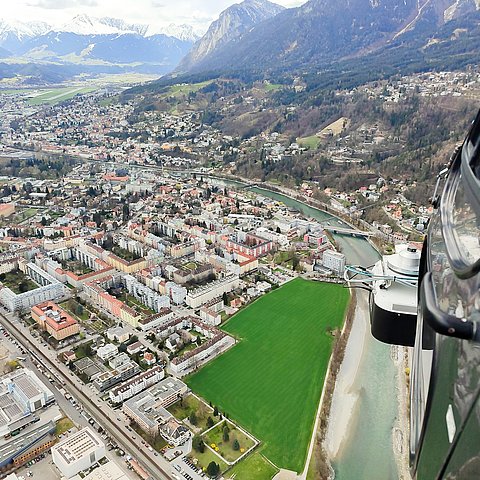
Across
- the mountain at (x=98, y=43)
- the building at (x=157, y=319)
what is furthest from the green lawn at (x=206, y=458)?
the mountain at (x=98, y=43)

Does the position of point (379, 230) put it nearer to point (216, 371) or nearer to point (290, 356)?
point (290, 356)

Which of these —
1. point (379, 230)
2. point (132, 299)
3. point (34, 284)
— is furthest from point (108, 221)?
point (379, 230)

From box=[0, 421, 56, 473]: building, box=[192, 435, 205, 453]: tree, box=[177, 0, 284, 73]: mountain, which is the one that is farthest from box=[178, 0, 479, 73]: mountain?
box=[0, 421, 56, 473]: building

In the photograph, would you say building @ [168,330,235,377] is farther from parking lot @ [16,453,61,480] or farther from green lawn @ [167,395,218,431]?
parking lot @ [16,453,61,480]

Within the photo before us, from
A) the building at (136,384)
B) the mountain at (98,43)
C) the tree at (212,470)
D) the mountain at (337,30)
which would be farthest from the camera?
the mountain at (98,43)

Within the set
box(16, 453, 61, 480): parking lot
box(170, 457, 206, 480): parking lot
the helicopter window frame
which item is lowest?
box(170, 457, 206, 480): parking lot

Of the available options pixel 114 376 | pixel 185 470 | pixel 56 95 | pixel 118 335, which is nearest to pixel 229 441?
pixel 185 470

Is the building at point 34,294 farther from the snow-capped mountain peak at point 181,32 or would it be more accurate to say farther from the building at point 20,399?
the snow-capped mountain peak at point 181,32
